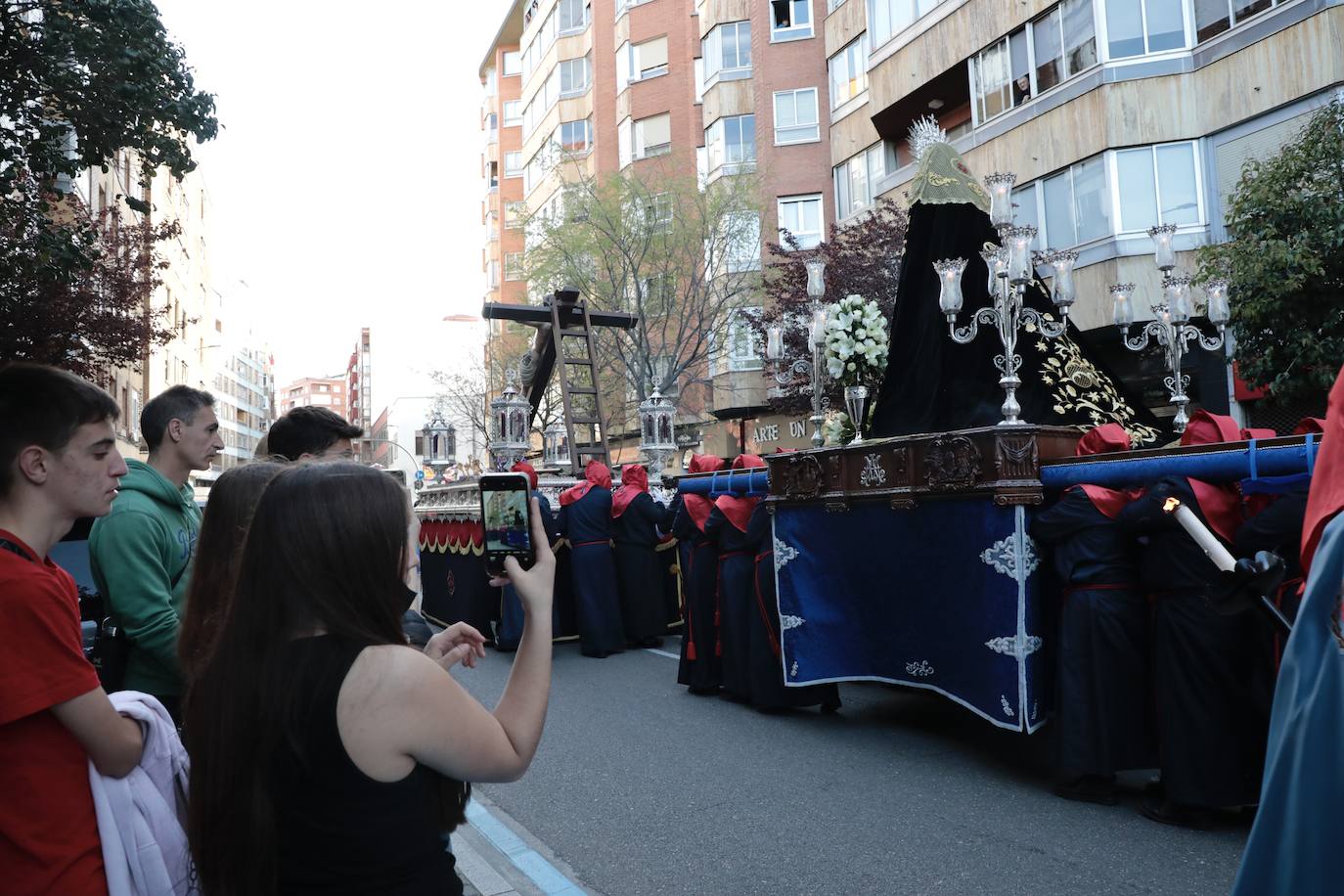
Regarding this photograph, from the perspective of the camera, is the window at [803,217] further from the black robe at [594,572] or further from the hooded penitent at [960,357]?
the hooded penitent at [960,357]

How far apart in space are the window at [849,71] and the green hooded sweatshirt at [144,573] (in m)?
26.0

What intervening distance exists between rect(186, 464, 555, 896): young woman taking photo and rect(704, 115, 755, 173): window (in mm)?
29719

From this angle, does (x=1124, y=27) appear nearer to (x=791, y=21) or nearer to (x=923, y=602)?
(x=791, y=21)

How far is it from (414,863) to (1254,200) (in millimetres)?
14585

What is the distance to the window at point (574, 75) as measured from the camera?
4059cm

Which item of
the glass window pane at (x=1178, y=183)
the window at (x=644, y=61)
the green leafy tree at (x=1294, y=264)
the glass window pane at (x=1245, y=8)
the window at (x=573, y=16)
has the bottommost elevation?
the green leafy tree at (x=1294, y=264)

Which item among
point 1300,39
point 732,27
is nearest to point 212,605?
point 1300,39

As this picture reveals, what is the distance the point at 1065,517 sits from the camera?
4.71 metres

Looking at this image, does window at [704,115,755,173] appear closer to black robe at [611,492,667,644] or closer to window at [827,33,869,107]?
window at [827,33,869,107]

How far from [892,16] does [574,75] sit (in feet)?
68.4

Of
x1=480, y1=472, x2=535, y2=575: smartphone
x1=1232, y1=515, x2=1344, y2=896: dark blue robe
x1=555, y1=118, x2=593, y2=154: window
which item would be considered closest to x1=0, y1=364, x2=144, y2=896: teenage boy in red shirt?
x1=480, y1=472, x2=535, y2=575: smartphone

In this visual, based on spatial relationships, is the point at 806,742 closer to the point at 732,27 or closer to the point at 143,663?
the point at 143,663

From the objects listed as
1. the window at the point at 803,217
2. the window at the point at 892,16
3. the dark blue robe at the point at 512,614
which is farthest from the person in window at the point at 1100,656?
the window at the point at 803,217

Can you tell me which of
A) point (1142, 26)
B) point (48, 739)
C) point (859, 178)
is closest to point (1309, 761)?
point (48, 739)
